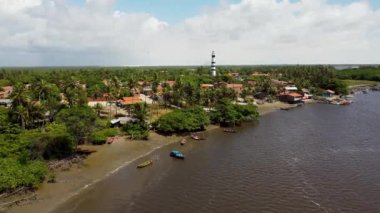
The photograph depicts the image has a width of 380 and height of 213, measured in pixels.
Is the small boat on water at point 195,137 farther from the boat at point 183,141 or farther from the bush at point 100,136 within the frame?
the bush at point 100,136

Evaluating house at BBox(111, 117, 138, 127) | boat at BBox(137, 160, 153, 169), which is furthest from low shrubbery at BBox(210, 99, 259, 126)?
boat at BBox(137, 160, 153, 169)

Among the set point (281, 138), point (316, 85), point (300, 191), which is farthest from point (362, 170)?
point (316, 85)

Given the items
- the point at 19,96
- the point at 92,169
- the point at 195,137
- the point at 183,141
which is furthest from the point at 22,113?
the point at 195,137

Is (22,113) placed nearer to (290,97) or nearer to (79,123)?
(79,123)

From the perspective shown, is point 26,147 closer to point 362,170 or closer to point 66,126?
point 66,126

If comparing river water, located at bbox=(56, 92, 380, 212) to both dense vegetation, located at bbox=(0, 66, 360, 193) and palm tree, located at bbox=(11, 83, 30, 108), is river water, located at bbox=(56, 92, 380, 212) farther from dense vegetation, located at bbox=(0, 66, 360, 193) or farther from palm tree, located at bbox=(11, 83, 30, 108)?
palm tree, located at bbox=(11, 83, 30, 108)

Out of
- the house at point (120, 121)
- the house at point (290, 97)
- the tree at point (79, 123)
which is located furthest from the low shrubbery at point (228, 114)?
the house at point (290, 97)
